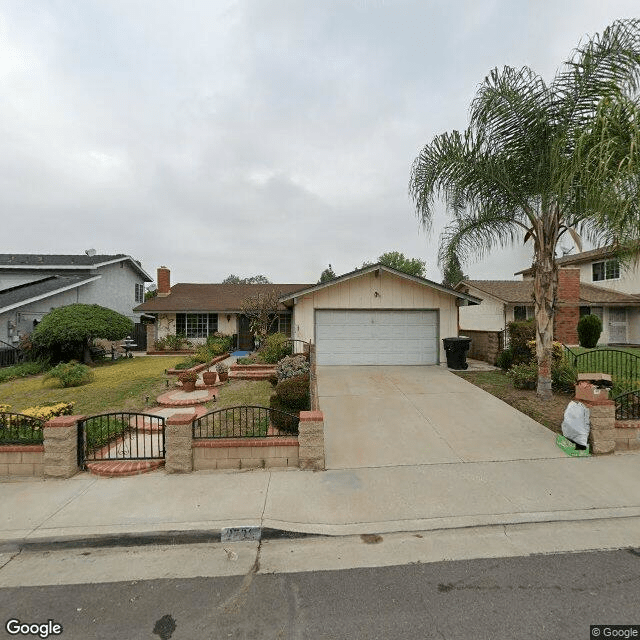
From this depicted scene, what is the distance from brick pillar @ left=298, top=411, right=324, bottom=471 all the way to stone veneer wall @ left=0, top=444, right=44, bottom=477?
13.9 feet

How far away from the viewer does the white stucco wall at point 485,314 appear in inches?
766

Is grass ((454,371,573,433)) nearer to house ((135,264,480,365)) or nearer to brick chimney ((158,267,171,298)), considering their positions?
house ((135,264,480,365))

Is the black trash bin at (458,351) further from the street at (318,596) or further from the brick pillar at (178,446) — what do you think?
the brick pillar at (178,446)

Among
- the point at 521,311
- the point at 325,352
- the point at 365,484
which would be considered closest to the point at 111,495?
the point at 365,484

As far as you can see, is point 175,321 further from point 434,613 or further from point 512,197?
point 434,613

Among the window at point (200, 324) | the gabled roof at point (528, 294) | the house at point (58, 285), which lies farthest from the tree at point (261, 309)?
the gabled roof at point (528, 294)

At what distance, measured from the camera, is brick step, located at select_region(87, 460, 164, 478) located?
5.27 meters

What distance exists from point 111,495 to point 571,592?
5.58 metres

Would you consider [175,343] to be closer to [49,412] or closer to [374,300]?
[374,300]

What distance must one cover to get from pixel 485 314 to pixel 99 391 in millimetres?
20288

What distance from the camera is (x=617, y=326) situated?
20.0 metres

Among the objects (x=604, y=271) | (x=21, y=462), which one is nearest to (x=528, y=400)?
(x=21, y=462)

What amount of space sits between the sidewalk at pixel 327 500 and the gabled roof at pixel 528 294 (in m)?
15.2

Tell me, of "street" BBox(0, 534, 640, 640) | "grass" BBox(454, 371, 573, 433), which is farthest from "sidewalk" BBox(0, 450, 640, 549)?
"grass" BBox(454, 371, 573, 433)
